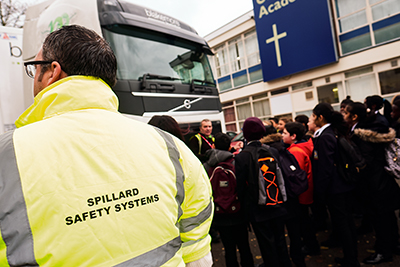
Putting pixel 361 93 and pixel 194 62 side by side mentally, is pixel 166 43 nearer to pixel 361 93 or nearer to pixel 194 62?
pixel 194 62

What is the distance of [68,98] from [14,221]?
17.7 inches

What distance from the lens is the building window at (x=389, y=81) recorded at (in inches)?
422

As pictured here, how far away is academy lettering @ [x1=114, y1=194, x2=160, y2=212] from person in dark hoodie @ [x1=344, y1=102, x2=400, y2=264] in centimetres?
327

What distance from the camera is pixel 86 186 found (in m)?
0.82

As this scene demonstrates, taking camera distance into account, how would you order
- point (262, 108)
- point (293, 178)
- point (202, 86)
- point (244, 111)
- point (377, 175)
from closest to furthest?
point (293, 178)
point (377, 175)
point (202, 86)
point (262, 108)
point (244, 111)

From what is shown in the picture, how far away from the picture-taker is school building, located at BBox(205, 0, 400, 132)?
11.0m

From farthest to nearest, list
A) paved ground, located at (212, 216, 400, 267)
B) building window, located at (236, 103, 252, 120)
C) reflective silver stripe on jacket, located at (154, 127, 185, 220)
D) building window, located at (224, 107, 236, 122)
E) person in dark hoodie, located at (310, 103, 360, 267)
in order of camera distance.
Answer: building window, located at (224, 107, 236, 122) → building window, located at (236, 103, 252, 120) → paved ground, located at (212, 216, 400, 267) → person in dark hoodie, located at (310, 103, 360, 267) → reflective silver stripe on jacket, located at (154, 127, 185, 220)

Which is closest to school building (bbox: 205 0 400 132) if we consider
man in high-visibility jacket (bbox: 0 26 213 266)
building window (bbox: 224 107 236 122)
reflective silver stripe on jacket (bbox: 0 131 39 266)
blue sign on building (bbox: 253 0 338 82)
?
blue sign on building (bbox: 253 0 338 82)

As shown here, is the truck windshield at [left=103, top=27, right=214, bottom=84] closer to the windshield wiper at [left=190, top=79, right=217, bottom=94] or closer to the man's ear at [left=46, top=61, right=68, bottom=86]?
the windshield wiper at [left=190, top=79, right=217, bottom=94]

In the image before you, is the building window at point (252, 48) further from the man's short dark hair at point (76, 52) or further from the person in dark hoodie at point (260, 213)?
the man's short dark hair at point (76, 52)

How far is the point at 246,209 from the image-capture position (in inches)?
114

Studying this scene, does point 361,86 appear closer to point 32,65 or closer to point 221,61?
point 221,61

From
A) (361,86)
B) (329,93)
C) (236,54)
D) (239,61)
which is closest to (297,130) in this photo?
(361,86)

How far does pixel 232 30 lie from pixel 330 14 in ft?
21.5
